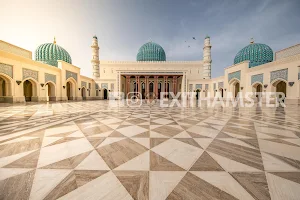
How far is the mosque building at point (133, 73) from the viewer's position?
11.0 m

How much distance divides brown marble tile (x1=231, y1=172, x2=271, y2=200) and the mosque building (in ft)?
46.2

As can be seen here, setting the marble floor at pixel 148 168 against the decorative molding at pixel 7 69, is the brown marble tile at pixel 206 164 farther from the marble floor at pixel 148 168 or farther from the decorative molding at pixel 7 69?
the decorative molding at pixel 7 69

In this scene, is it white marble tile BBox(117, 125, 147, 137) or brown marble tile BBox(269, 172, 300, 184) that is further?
white marble tile BBox(117, 125, 147, 137)

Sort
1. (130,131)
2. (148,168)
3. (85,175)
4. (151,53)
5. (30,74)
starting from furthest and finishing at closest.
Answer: (151,53) < (30,74) < (130,131) < (148,168) < (85,175)

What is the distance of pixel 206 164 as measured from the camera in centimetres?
167

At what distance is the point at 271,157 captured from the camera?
1858 mm

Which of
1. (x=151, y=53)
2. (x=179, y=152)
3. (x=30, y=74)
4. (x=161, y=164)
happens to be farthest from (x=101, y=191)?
(x=151, y=53)

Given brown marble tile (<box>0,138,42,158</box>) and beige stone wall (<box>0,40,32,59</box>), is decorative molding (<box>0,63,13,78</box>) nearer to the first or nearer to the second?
beige stone wall (<box>0,40,32,59</box>)

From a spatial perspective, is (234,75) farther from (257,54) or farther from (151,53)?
(151,53)

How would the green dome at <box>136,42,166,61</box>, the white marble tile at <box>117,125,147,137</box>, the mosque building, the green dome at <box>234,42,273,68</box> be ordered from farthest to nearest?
the green dome at <box>136,42,166,61</box>, the green dome at <box>234,42,273,68</box>, the mosque building, the white marble tile at <box>117,125,147,137</box>

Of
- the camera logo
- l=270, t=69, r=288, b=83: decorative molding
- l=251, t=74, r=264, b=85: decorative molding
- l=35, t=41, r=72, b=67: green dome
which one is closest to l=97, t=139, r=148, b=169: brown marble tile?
the camera logo

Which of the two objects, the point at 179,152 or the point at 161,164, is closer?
the point at 161,164

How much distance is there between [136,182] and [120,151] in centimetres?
80

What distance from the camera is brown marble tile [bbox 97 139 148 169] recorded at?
1744mm
